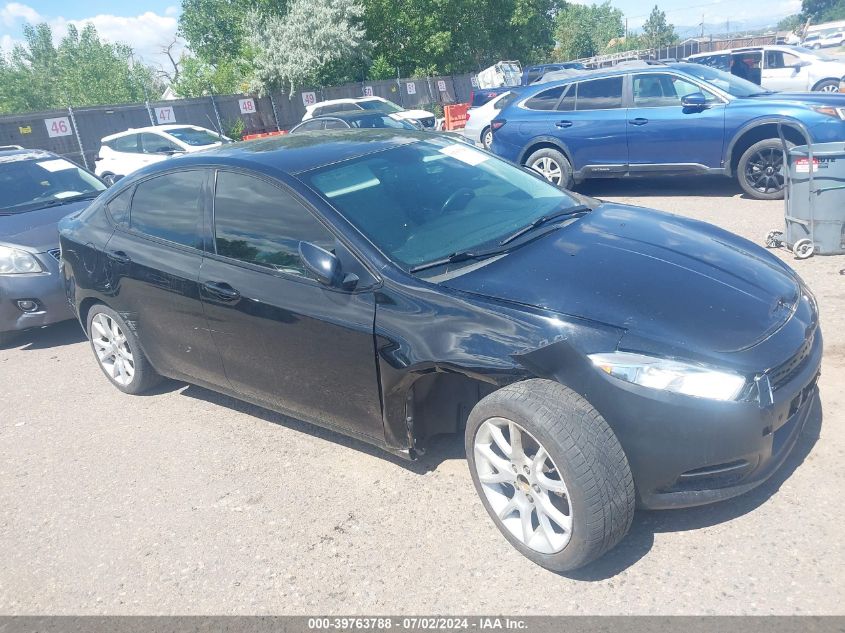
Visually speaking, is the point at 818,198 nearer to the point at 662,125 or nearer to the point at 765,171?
the point at 765,171

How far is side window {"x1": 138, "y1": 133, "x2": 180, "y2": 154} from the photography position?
15.8m

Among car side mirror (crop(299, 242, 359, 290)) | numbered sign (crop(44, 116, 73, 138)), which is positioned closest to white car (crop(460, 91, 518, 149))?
car side mirror (crop(299, 242, 359, 290))

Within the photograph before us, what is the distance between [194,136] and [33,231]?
10611 mm

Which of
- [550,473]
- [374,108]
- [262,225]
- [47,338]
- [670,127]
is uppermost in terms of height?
[262,225]

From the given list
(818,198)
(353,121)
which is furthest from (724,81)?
(353,121)

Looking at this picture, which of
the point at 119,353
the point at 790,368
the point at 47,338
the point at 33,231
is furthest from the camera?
the point at 47,338

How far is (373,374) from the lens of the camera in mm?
3332

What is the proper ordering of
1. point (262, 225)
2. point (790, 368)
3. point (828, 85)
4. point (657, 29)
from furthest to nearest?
1. point (657, 29)
2. point (828, 85)
3. point (262, 225)
4. point (790, 368)

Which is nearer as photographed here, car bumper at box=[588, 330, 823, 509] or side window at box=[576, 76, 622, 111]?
car bumper at box=[588, 330, 823, 509]

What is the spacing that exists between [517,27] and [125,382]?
4632 centimetres

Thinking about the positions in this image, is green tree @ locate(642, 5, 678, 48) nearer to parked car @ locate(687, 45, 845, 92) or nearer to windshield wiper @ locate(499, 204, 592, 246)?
parked car @ locate(687, 45, 845, 92)

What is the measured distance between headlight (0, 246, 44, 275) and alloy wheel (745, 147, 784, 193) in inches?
305

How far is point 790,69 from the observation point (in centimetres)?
1844

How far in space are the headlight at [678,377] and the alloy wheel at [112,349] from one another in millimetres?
3506
